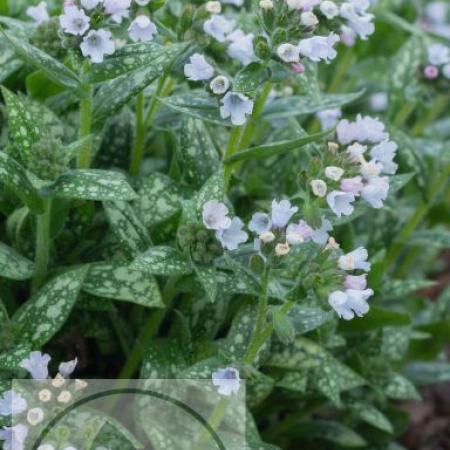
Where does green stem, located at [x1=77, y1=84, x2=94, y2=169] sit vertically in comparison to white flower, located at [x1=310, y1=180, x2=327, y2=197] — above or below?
below

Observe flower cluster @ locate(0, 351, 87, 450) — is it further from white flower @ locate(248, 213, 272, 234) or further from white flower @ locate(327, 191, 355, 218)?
white flower @ locate(327, 191, 355, 218)

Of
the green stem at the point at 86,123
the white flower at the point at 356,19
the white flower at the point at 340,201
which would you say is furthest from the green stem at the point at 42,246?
the white flower at the point at 356,19

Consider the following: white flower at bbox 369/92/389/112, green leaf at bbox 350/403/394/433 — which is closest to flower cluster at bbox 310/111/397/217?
green leaf at bbox 350/403/394/433

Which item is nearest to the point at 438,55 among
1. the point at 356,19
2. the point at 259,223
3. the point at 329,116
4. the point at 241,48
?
the point at 329,116

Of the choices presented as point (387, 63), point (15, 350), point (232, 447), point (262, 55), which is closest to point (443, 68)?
point (387, 63)

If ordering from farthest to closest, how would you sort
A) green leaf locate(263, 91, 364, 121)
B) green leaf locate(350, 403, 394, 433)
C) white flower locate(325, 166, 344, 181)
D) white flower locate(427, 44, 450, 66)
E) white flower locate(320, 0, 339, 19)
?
1. white flower locate(427, 44, 450, 66)
2. green leaf locate(350, 403, 394, 433)
3. green leaf locate(263, 91, 364, 121)
4. white flower locate(320, 0, 339, 19)
5. white flower locate(325, 166, 344, 181)

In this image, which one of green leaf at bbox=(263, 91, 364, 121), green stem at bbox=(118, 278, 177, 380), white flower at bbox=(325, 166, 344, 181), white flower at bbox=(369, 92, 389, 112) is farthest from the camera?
white flower at bbox=(369, 92, 389, 112)

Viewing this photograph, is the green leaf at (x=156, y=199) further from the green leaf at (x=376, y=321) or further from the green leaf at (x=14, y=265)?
the green leaf at (x=376, y=321)
